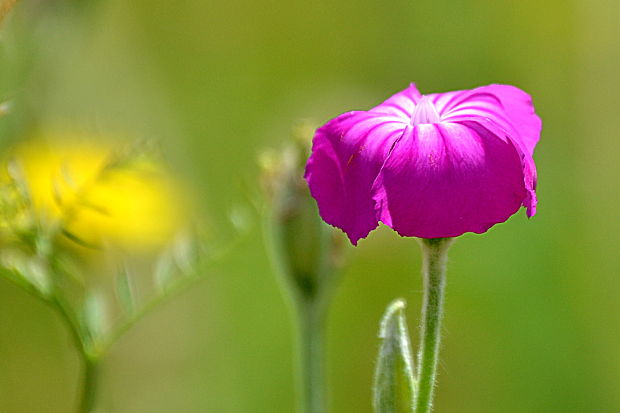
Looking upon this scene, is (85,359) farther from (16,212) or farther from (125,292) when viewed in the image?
(16,212)

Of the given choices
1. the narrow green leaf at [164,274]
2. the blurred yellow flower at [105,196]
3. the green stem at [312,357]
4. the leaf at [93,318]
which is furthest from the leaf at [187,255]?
the blurred yellow flower at [105,196]

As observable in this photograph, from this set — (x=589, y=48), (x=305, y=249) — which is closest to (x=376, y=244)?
(x=589, y=48)

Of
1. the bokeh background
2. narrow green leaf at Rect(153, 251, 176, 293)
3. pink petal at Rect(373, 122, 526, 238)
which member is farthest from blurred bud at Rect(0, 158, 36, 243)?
the bokeh background

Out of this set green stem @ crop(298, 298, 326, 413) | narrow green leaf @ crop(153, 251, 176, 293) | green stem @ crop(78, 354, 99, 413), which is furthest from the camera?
green stem @ crop(298, 298, 326, 413)

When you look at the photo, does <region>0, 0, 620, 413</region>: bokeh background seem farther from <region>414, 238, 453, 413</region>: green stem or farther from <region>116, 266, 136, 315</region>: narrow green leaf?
<region>414, 238, 453, 413</region>: green stem

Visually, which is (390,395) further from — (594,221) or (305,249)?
(594,221)

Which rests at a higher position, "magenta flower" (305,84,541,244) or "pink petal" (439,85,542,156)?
"pink petal" (439,85,542,156)
